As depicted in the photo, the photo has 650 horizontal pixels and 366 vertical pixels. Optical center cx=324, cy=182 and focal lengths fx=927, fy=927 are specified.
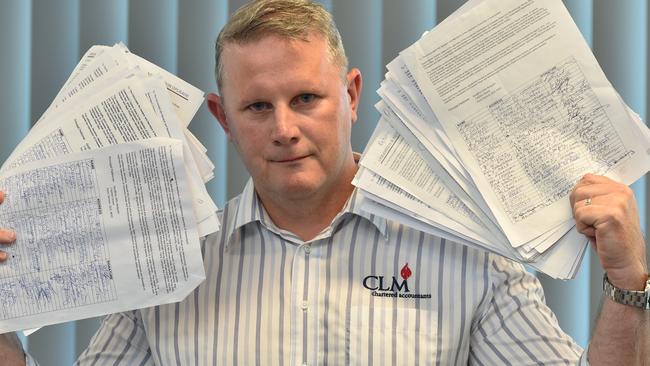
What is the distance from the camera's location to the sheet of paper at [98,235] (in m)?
1.55

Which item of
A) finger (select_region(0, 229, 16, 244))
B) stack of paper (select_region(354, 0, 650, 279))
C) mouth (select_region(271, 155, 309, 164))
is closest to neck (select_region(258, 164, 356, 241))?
mouth (select_region(271, 155, 309, 164))

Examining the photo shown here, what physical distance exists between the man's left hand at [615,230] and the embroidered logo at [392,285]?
0.35 m

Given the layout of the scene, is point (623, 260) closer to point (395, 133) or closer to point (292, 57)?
point (395, 133)

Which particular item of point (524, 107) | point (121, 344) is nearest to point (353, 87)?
point (524, 107)

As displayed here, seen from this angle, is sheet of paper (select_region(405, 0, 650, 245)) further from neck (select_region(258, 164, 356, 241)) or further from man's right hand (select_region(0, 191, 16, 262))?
man's right hand (select_region(0, 191, 16, 262))

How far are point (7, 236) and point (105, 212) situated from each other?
Answer: 0.17 m

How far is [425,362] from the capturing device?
159cm

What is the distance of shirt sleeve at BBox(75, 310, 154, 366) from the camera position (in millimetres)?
1714

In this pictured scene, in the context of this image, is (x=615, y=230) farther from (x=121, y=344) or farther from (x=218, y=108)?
(x=121, y=344)

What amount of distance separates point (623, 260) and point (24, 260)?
→ 0.97 metres

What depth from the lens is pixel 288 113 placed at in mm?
1600

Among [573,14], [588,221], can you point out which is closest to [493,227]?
[588,221]

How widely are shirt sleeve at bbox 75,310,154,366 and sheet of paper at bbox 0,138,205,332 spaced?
0.59ft

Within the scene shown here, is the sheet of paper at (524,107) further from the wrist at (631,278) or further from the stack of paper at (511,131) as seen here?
the wrist at (631,278)
